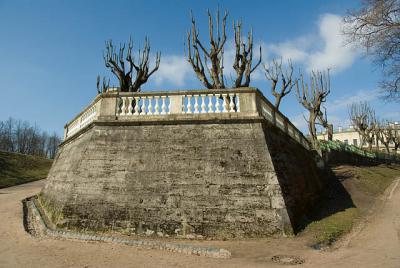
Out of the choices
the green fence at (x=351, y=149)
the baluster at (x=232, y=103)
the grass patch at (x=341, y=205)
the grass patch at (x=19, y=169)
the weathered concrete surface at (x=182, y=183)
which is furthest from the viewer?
the grass patch at (x=19, y=169)

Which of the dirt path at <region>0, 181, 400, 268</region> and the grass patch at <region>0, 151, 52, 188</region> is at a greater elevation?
the grass patch at <region>0, 151, 52, 188</region>

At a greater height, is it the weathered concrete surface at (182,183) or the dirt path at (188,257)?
the weathered concrete surface at (182,183)

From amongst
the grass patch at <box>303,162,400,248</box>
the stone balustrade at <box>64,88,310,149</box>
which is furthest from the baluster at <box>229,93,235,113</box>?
the grass patch at <box>303,162,400,248</box>

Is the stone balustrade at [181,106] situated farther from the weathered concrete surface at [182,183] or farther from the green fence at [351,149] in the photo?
the green fence at [351,149]

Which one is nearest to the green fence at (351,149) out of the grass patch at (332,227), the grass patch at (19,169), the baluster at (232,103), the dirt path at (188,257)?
the grass patch at (332,227)

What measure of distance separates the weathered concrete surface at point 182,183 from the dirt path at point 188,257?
2.84 feet

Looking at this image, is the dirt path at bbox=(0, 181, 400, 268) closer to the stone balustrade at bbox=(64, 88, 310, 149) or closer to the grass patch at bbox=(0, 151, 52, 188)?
the stone balustrade at bbox=(64, 88, 310, 149)

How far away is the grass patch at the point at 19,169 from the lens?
25.6 metres

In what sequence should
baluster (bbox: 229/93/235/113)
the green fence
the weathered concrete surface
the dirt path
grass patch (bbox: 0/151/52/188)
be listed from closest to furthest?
1. the dirt path
2. the weathered concrete surface
3. baluster (bbox: 229/93/235/113)
4. the green fence
5. grass patch (bbox: 0/151/52/188)

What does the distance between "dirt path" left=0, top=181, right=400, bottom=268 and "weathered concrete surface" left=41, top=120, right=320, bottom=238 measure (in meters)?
0.86

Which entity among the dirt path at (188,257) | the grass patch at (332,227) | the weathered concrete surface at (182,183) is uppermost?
the weathered concrete surface at (182,183)

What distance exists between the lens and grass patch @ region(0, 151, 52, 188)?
25609mm

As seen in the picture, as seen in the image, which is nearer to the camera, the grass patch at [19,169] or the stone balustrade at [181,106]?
the stone balustrade at [181,106]

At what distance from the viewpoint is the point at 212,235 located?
319 inches
